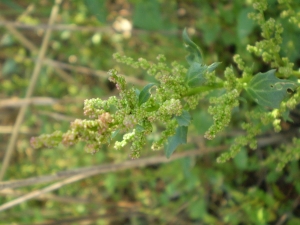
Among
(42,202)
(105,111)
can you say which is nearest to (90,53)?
(42,202)

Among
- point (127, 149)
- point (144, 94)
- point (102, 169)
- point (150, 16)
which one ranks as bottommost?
point (144, 94)

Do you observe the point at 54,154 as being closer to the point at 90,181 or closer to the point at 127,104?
the point at 90,181

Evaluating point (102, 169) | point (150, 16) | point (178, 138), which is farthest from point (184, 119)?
point (150, 16)

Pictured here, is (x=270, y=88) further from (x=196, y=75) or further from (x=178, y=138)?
(x=178, y=138)

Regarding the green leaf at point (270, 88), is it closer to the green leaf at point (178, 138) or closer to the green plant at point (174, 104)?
the green plant at point (174, 104)

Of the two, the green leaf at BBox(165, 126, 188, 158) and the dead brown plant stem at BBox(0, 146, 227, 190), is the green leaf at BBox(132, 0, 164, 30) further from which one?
the green leaf at BBox(165, 126, 188, 158)
